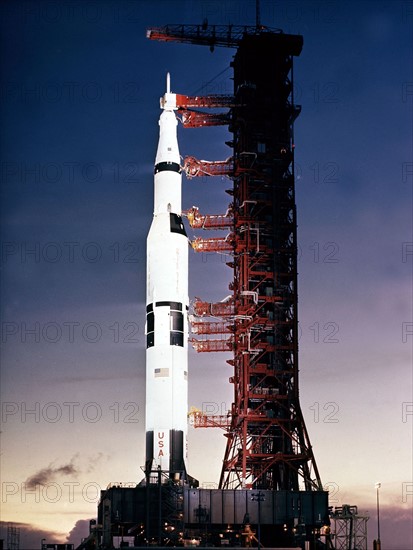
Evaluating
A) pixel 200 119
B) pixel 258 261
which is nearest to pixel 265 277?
pixel 258 261

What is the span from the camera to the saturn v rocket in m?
106

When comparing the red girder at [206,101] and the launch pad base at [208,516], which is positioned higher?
the red girder at [206,101]

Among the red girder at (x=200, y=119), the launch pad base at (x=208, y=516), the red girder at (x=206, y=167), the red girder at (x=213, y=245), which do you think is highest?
the red girder at (x=200, y=119)

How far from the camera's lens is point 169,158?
116m

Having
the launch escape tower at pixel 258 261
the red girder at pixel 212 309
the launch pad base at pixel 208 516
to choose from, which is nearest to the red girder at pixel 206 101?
the launch escape tower at pixel 258 261

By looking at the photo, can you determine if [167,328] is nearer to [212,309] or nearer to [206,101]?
[212,309]

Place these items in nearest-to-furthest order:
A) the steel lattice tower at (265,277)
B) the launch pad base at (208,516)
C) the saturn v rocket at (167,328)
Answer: the launch pad base at (208,516)
the saturn v rocket at (167,328)
the steel lattice tower at (265,277)

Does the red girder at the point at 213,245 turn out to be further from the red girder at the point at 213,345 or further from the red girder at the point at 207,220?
the red girder at the point at 213,345

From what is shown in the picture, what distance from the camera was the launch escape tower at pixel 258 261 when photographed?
116 meters

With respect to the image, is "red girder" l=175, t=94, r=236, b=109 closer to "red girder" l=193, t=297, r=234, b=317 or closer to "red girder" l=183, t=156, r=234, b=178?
"red girder" l=183, t=156, r=234, b=178

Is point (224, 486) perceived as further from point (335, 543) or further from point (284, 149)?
point (284, 149)

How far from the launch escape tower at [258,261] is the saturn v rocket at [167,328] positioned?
7.24 meters

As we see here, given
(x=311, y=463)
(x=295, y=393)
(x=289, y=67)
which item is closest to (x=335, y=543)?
(x=311, y=463)

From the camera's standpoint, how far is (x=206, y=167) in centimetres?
12306
